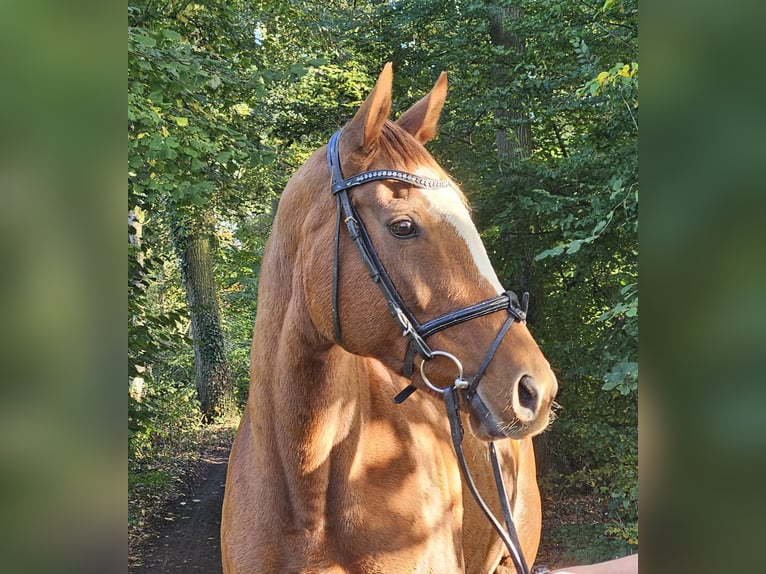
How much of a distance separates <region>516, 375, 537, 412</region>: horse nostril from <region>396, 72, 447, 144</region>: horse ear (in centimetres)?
109

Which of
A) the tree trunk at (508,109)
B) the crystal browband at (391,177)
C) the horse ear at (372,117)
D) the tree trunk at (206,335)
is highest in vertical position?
the tree trunk at (508,109)

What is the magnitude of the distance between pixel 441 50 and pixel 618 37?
260 centimetres

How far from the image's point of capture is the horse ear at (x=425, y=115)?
2291 mm

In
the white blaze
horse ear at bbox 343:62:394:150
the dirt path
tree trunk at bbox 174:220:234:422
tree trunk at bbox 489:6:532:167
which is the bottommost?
the dirt path

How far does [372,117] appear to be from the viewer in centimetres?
189

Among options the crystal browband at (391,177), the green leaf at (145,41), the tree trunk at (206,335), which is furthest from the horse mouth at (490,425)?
the tree trunk at (206,335)

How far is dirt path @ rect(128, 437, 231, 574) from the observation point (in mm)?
7105

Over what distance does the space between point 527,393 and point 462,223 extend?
1.70 ft

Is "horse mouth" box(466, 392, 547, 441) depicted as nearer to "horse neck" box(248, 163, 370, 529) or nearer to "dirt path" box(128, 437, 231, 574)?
"horse neck" box(248, 163, 370, 529)

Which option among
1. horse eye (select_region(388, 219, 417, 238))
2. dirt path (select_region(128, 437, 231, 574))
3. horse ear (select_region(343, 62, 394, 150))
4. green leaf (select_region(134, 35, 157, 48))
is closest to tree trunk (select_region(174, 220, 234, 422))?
dirt path (select_region(128, 437, 231, 574))

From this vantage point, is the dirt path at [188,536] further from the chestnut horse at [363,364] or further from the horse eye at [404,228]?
the horse eye at [404,228]

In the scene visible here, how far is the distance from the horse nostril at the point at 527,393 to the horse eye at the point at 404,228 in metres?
0.53
